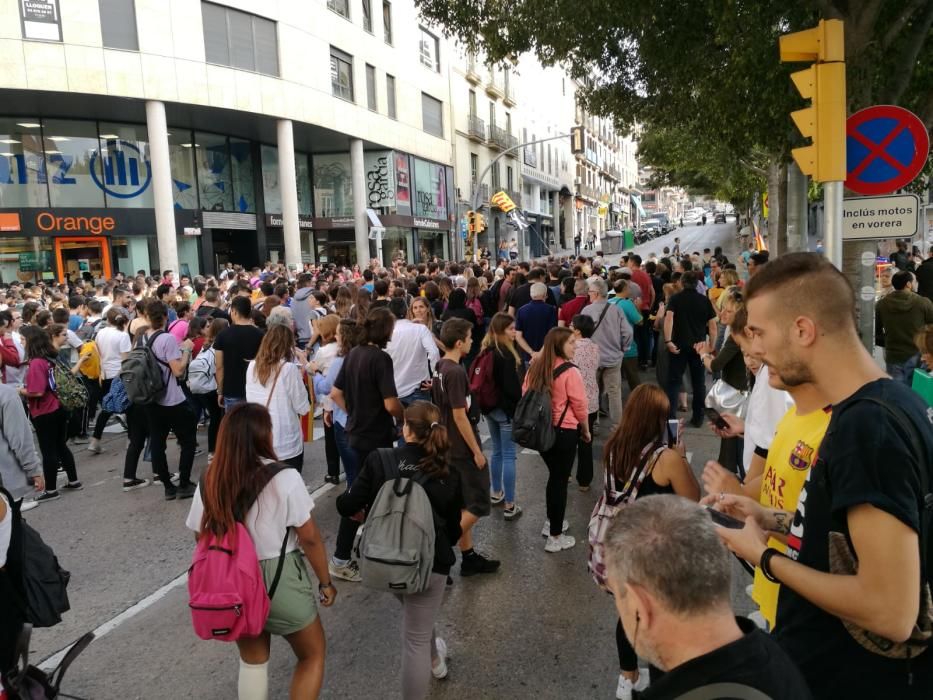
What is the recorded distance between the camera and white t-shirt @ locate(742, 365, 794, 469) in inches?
140

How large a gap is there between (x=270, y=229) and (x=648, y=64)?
23147 millimetres

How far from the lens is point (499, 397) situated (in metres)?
5.77

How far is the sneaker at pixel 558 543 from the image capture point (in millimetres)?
5207

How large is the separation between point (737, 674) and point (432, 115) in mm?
38938

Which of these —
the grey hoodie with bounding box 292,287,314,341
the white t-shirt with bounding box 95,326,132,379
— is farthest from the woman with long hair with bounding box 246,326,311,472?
the grey hoodie with bounding box 292,287,314,341

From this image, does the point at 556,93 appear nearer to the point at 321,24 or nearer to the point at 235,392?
the point at 321,24

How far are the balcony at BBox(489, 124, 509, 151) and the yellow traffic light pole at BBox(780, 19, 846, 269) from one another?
41.3 m

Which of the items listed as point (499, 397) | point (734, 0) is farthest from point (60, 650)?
point (734, 0)

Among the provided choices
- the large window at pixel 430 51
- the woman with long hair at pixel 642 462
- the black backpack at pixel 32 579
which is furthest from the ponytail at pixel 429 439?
the large window at pixel 430 51

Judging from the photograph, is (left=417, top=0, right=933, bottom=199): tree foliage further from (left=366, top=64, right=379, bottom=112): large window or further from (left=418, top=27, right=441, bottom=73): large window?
(left=418, top=27, right=441, bottom=73): large window

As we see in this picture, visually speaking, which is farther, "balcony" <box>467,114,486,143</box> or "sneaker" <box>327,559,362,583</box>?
"balcony" <box>467,114,486,143</box>

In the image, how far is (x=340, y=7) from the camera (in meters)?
29.0

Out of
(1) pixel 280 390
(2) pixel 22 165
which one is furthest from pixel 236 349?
(2) pixel 22 165

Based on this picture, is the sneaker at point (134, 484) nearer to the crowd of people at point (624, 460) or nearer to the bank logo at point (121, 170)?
the crowd of people at point (624, 460)
